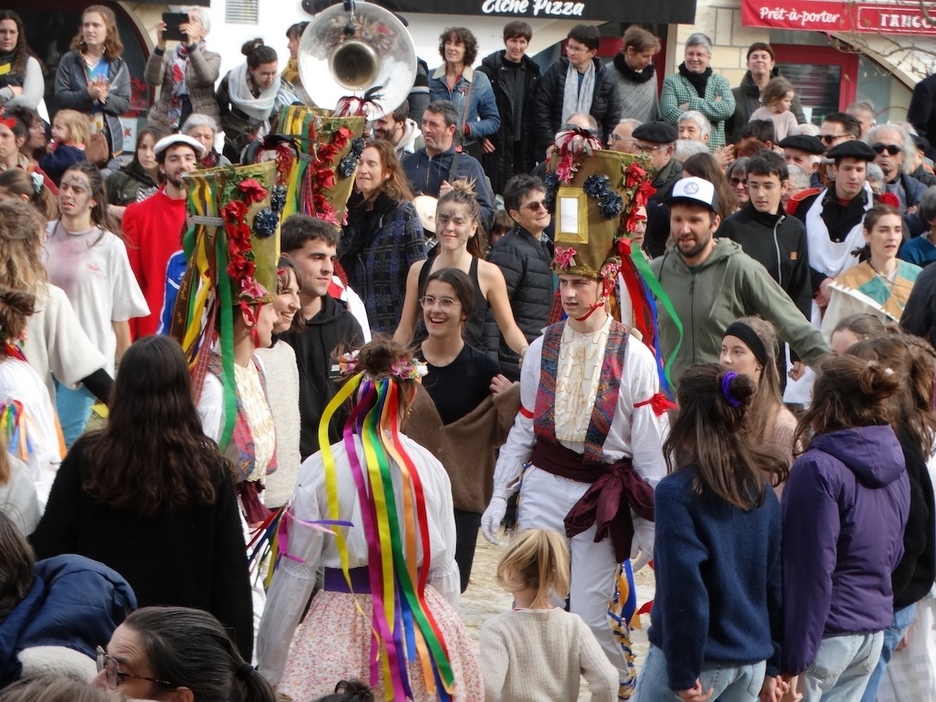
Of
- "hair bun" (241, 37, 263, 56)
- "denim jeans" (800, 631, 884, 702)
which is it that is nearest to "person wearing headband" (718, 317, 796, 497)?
"denim jeans" (800, 631, 884, 702)

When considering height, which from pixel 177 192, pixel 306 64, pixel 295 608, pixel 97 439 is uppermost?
pixel 306 64

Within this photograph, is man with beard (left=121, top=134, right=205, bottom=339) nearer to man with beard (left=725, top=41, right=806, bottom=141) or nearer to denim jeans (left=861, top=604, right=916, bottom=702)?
denim jeans (left=861, top=604, right=916, bottom=702)

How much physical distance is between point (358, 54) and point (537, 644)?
622cm

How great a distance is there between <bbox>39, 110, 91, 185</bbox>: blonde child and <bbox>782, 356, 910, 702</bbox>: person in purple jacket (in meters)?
6.87

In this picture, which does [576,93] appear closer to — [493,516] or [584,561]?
[493,516]

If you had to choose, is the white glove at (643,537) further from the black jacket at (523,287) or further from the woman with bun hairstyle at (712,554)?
the black jacket at (523,287)

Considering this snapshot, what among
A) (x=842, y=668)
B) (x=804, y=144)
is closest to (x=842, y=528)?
(x=842, y=668)

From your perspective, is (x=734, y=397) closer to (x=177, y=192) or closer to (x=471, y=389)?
(x=471, y=389)

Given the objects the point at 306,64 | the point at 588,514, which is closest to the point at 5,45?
the point at 306,64

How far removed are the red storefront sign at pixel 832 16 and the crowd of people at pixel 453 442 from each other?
365 inches

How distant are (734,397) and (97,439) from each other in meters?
1.77

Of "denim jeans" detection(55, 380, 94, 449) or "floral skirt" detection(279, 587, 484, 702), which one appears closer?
"floral skirt" detection(279, 587, 484, 702)

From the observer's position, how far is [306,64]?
32.6 ft

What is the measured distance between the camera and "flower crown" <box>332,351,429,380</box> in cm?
455
